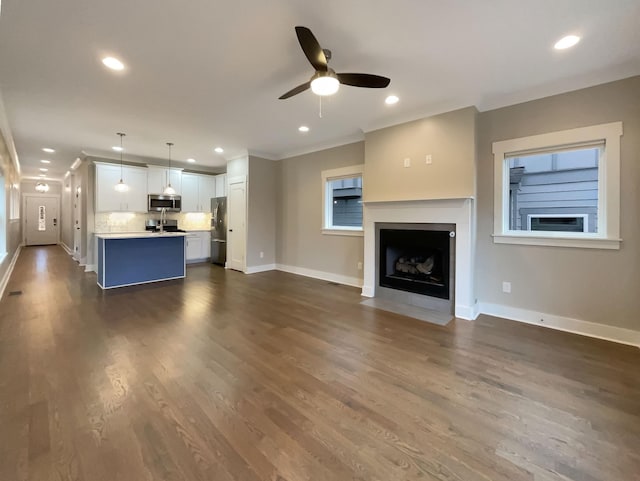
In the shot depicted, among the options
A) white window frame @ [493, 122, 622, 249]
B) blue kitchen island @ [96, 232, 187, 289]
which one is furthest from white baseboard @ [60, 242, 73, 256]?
white window frame @ [493, 122, 622, 249]

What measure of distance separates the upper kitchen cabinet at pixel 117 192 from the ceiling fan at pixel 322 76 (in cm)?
579

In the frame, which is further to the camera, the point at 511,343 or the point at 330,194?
the point at 330,194

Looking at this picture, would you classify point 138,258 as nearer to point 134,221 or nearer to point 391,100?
point 134,221

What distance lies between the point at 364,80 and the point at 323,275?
404cm

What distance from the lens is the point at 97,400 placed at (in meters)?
1.93

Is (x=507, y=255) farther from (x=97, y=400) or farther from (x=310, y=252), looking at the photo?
(x=97, y=400)

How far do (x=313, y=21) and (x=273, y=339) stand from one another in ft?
9.41

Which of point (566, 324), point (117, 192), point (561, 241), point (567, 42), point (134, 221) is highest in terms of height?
point (567, 42)

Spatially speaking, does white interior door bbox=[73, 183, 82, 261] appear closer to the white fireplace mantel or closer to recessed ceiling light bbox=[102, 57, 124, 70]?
recessed ceiling light bbox=[102, 57, 124, 70]

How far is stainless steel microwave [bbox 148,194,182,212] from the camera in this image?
23.4 ft

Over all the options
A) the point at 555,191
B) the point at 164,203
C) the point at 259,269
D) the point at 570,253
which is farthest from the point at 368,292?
the point at 164,203

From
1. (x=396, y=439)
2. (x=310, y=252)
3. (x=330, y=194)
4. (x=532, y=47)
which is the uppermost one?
(x=532, y=47)

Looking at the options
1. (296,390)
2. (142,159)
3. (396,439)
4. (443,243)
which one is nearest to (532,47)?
(443,243)

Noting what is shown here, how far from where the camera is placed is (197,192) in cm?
798
